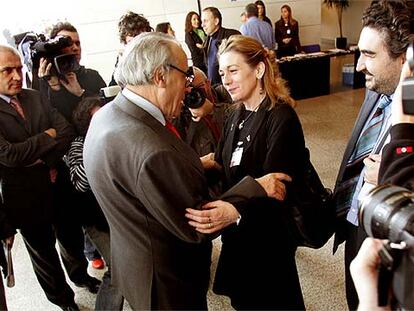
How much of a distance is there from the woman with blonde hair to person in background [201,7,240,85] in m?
3.26

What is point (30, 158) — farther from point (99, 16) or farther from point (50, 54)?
point (99, 16)

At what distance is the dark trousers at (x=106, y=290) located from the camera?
1856 millimetres

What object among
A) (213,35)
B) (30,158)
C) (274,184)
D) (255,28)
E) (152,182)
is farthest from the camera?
(255,28)

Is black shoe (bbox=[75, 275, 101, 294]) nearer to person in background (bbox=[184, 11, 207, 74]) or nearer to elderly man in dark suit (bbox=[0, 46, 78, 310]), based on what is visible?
elderly man in dark suit (bbox=[0, 46, 78, 310])

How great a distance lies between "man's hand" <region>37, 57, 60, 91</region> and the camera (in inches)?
83.7

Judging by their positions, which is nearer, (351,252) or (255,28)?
(351,252)

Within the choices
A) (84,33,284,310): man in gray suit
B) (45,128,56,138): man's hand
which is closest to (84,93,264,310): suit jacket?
(84,33,284,310): man in gray suit

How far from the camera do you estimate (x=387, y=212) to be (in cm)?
73

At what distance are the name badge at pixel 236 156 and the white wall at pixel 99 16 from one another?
5350mm

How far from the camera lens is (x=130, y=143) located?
114cm

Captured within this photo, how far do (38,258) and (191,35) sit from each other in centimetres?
433

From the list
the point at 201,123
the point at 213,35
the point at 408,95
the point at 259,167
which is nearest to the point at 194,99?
the point at 201,123

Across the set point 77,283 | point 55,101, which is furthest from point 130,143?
point 77,283

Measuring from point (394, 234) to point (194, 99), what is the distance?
1.37 metres
